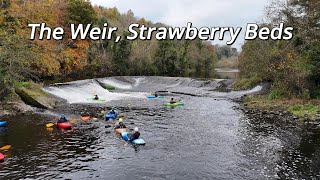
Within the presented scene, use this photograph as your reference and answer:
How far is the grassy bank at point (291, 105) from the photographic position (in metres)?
23.6

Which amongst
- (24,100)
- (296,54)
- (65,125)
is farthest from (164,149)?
(296,54)

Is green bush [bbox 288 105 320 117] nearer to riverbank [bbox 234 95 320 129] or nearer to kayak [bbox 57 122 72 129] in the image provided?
riverbank [bbox 234 95 320 129]

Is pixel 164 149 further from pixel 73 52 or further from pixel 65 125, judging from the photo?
pixel 73 52

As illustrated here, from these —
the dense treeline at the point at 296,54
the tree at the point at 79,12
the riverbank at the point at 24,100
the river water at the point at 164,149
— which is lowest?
the river water at the point at 164,149

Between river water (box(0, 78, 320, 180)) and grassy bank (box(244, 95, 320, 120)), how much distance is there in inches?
149

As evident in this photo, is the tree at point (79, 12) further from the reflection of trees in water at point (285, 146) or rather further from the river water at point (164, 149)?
the reflection of trees in water at point (285, 146)

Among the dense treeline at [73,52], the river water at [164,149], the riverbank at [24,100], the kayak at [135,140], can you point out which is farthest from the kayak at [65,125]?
the dense treeline at [73,52]

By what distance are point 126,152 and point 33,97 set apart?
1568 cm

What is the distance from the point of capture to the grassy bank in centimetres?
2364

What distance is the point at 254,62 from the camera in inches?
1443

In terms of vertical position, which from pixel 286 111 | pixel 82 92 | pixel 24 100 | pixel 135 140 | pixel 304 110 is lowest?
pixel 135 140

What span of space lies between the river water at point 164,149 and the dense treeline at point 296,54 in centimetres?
680

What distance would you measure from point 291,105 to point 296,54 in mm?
6585

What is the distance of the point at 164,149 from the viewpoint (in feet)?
51.8
